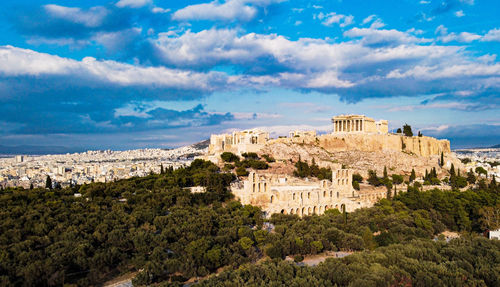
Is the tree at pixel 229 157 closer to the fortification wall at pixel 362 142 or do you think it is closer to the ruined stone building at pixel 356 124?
the fortification wall at pixel 362 142

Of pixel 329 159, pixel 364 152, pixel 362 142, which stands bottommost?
pixel 329 159

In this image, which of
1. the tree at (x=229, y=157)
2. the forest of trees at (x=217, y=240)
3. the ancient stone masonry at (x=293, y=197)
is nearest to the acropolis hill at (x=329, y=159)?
the ancient stone masonry at (x=293, y=197)

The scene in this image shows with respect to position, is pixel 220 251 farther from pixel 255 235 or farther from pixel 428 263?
pixel 428 263

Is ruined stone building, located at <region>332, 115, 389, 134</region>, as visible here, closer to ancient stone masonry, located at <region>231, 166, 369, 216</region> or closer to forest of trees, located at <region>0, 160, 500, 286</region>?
forest of trees, located at <region>0, 160, 500, 286</region>

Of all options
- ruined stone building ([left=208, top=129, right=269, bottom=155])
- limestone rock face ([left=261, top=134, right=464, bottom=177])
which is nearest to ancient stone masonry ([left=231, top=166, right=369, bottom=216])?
limestone rock face ([left=261, top=134, right=464, bottom=177])

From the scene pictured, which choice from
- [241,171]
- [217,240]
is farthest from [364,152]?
[217,240]

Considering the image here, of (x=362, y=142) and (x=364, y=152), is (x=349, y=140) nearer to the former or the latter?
(x=362, y=142)
